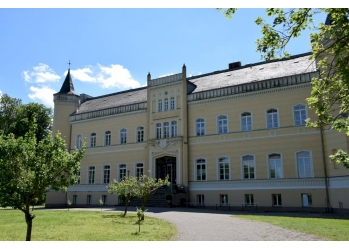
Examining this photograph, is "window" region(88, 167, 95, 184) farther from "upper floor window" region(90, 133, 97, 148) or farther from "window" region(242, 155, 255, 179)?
"window" region(242, 155, 255, 179)

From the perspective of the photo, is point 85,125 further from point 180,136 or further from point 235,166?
point 235,166

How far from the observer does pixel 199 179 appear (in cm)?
2695

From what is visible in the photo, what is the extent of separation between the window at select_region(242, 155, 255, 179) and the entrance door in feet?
20.5

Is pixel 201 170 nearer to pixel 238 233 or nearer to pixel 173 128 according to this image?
pixel 173 128

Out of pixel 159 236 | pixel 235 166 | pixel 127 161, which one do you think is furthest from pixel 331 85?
pixel 127 161

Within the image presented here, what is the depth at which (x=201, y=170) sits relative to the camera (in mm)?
27031

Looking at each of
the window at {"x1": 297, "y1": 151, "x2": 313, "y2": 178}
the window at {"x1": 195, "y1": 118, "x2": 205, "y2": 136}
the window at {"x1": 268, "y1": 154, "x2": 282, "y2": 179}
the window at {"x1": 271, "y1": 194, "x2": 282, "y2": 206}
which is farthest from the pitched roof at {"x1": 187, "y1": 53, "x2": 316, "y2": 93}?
the window at {"x1": 271, "y1": 194, "x2": 282, "y2": 206}

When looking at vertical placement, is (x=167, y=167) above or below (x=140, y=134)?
below

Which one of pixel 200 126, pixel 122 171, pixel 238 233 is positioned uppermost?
pixel 200 126

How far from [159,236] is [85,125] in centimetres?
2548

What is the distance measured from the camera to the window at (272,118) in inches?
961

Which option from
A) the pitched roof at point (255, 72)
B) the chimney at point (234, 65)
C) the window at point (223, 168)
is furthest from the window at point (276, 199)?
the chimney at point (234, 65)

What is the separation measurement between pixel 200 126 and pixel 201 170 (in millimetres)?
3551

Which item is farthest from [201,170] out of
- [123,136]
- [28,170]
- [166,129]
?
[28,170]
